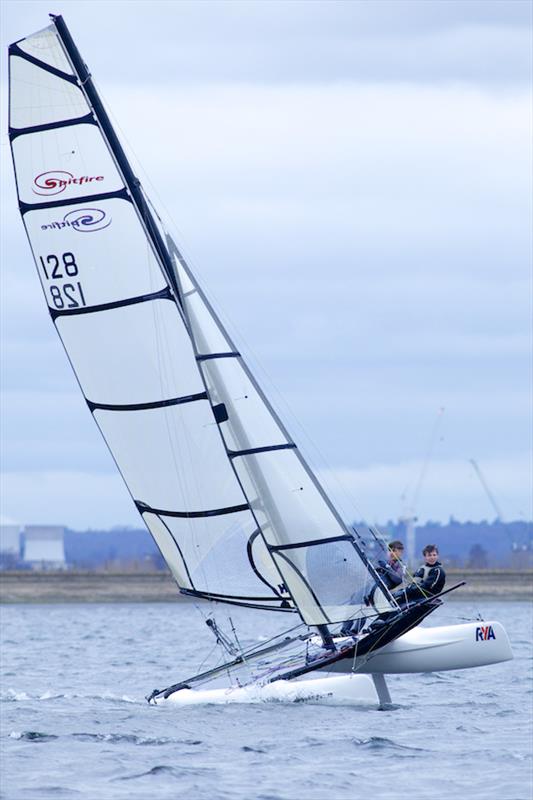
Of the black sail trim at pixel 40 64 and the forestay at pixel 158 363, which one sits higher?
the black sail trim at pixel 40 64

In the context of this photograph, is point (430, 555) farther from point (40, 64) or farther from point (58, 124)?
point (40, 64)

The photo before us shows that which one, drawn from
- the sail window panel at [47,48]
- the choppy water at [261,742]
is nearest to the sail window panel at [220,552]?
the choppy water at [261,742]

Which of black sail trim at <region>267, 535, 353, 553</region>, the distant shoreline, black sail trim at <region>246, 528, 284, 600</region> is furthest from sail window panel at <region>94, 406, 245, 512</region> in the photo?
the distant shoreline

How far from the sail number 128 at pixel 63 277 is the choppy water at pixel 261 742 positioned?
546cm

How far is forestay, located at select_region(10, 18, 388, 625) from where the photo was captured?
23281 millimetres

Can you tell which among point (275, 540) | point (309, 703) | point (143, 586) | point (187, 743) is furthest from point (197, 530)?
point (143, 586)

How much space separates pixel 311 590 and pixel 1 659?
522 inches

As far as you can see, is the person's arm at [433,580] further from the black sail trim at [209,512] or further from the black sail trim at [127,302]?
the black sail trim at [127,302]

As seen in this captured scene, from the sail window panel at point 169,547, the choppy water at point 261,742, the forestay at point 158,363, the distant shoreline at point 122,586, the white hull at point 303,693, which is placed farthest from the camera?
the distant shoreline at point 122,586

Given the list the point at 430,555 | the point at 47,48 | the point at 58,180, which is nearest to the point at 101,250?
the point at 58,180

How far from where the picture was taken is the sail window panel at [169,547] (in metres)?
24.5

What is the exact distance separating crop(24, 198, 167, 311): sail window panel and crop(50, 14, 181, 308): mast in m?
0.11

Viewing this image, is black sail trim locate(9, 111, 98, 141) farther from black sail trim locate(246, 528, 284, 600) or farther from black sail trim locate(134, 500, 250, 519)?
black sail trim locate(246, 528, 284, 600)

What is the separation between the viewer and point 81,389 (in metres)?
24.5
